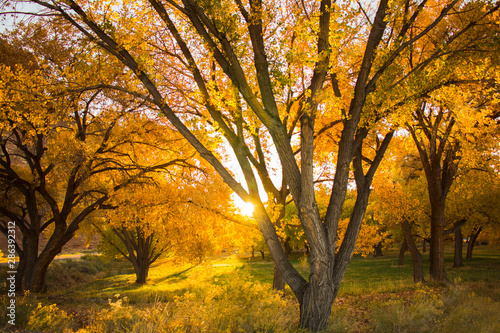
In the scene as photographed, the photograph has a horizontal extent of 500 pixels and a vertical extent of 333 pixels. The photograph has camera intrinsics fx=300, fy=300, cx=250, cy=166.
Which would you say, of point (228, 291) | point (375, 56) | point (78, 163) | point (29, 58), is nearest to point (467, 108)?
point (375, 56)

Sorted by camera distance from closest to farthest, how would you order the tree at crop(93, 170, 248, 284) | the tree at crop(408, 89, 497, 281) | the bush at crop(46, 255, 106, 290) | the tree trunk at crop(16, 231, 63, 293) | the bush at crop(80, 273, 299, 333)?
the bush at crop(80, 273, 299, 333), the tree at crop(93, 170, 248, 284), the tree trunk at crop(16, 231, 63, 293), the tree at crop(408, 89, 497, 281), the bush at crop(46, 255, 106, 290)

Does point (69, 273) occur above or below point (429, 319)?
below

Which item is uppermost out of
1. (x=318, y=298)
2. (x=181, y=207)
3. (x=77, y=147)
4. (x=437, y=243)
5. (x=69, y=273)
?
(x=77, y=147)

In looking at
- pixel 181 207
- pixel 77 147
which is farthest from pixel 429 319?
pixel 77 147

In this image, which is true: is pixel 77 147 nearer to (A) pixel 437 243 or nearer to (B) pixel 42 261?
(B) pixel 42 261

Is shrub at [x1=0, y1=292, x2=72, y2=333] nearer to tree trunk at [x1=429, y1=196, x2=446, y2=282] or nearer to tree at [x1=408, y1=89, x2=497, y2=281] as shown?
tree at [x1=408, y1=89, x2=497, y2=281]

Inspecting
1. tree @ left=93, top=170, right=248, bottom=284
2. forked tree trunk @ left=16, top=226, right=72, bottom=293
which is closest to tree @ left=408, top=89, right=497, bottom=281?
tree @ left=93, top=170, right=248, bottom=284


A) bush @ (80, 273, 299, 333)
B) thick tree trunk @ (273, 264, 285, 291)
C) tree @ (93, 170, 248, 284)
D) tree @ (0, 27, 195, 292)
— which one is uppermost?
tree @ (0, 27, 195, 292)

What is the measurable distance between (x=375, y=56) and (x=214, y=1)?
321 centimetres

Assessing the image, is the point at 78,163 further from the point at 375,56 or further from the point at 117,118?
the point at 375,56

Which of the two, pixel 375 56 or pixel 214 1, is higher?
pixel 214 1

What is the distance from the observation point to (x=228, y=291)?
5.57 meters

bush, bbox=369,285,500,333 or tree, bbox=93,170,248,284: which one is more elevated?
tree, bbox=93,170,248,284

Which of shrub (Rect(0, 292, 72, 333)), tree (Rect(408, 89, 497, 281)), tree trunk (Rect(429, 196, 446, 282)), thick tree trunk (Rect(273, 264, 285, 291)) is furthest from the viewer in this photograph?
tree trunk (Rect(429, 196, 446, 282))
